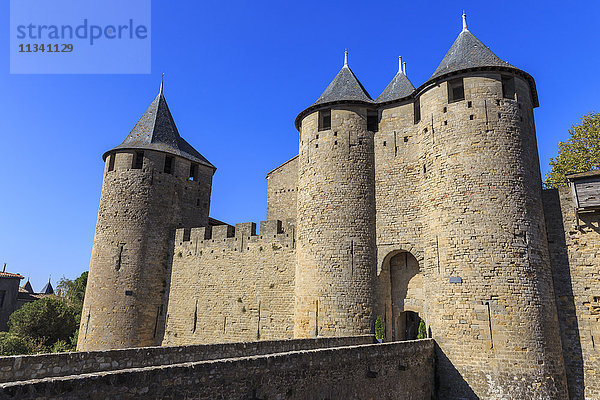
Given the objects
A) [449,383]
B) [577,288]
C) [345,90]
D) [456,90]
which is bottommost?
[449,383]

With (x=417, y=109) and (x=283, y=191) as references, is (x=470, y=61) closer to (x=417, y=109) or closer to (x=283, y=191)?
(x=417, y=109)

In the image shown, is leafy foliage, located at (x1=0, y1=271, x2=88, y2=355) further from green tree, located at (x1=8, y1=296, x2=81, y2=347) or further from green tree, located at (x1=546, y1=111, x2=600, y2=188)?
green tree, located at (x1=546, y1=111, x2=600, y2=188)

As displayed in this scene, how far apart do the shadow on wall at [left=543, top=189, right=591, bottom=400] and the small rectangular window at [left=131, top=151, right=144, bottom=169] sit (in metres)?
15.6

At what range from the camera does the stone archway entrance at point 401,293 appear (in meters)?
13.4

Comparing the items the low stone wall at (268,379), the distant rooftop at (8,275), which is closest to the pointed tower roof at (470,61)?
the low stone wall at (268,379)

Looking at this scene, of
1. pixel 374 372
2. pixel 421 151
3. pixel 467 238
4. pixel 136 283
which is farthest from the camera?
pixel 136 283

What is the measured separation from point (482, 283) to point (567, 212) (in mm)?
3598

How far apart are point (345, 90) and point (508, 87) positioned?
5.41 m

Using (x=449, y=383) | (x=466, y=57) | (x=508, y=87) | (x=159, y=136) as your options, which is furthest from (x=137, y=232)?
(x=508, y=87)

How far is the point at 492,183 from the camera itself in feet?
39.3

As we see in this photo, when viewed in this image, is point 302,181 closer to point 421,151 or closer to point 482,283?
point 421,151

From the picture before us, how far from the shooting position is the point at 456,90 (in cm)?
1391

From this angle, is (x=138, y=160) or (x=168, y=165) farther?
(x=168, y=165)

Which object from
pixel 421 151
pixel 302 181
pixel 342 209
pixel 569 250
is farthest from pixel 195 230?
pixel 569 250
